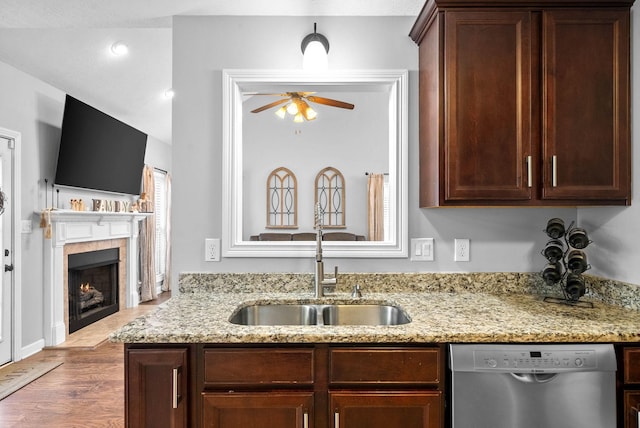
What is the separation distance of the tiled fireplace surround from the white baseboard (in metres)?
0.07

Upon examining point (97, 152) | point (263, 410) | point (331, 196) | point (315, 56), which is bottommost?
point (263, 410)

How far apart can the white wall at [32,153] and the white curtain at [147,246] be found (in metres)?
1.84

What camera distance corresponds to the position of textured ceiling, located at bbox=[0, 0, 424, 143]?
2070 millimetres

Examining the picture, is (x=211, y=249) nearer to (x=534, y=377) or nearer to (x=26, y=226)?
(x=534, y=377)

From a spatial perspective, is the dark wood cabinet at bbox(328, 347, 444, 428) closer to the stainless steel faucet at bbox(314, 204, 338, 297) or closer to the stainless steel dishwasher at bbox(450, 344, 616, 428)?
the stainless steel dishwasher at bbox(450, 344, 616, 428)

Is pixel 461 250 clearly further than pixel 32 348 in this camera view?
No

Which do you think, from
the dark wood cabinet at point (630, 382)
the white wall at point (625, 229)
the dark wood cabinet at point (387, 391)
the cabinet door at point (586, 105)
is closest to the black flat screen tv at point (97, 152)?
the dark wood cabinet at point (387, 391)

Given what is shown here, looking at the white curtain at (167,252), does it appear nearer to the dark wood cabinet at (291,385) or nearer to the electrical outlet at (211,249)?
the electrical outlet at (211,249)

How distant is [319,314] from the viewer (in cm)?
195

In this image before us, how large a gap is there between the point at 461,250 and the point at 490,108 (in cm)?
75

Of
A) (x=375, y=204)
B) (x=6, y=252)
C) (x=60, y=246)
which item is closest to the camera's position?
(x=6, y=252)

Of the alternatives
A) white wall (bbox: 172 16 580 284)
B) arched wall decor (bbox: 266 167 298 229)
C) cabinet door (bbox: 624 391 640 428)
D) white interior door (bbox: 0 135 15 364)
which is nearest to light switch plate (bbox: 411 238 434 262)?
white wall (bbox: 172 16 580 284)

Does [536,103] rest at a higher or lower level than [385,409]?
higher

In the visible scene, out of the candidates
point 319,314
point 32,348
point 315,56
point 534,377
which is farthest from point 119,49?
point 534,377
